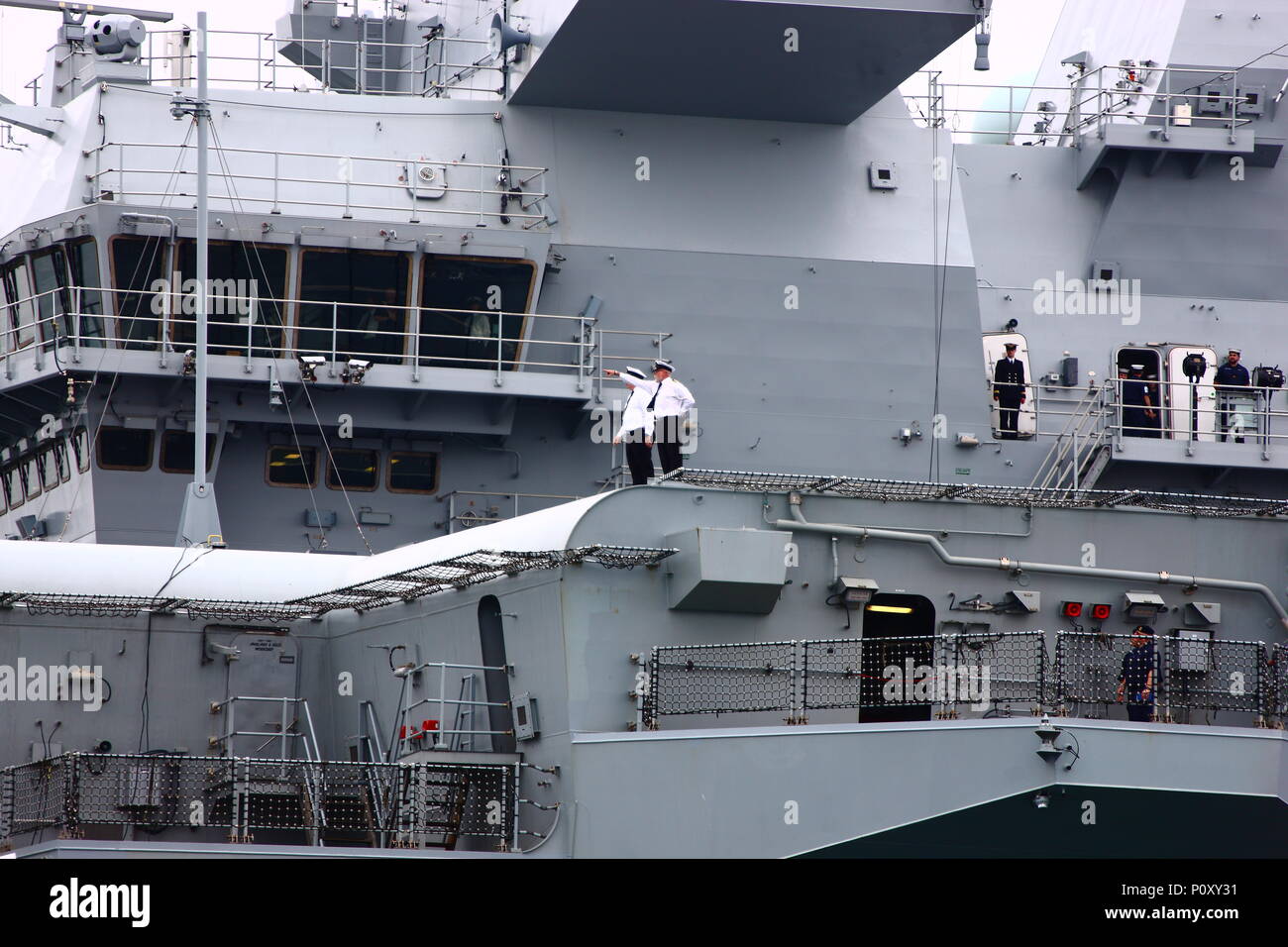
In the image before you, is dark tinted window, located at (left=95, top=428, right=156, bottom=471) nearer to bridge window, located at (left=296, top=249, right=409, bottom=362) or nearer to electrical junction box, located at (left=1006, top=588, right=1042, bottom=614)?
bridge window, located at (left=296, top=249, right=409, bottom=362)

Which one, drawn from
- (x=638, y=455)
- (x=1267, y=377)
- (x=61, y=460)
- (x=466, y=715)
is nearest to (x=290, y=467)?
(x=61, y=460)

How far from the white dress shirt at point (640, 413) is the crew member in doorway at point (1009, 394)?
786 centimetres

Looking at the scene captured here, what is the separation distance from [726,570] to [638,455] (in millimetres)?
2683

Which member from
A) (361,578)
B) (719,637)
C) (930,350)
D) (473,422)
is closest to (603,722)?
(719,637)

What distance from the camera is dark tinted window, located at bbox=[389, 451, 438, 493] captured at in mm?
23672

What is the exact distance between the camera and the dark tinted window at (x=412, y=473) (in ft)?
77.7

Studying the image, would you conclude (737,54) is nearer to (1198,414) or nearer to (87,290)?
(1198,414)

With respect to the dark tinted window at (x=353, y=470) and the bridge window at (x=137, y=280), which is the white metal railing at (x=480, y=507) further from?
the bridge window at (x=137, y=280)

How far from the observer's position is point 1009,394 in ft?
84.6

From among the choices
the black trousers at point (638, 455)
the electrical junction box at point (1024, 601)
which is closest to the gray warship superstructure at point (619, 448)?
the electrical junction box at point (1024, 601)

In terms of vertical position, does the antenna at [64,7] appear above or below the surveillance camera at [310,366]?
above

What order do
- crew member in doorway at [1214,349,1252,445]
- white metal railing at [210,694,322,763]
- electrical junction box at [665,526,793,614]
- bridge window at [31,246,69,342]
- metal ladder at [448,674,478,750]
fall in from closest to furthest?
electrical junction box at [665,526,793,614] → metal ladder at [448,674,478,750] → white metal railing at [210,694,322,763] → bridge window at [31,246,69,342] → crew member in doorway at [1214,349,1252,445]

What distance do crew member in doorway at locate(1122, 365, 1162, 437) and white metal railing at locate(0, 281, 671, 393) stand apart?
6.73 metres

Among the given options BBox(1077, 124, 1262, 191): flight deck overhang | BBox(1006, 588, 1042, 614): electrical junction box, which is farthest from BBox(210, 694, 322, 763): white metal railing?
BBox(1077, 124, 1262, 191): flight deck overhang
